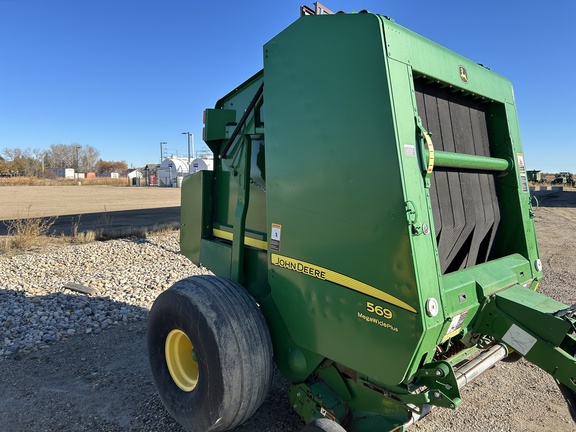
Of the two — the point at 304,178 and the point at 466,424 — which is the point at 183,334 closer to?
the point at 304,178

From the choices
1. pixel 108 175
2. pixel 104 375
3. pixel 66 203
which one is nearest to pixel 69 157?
pixel 108 175

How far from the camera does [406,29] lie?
7.48 feet

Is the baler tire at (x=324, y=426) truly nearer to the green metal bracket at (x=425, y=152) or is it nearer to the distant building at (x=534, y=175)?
the green metal bracket at (x=425, y=152)

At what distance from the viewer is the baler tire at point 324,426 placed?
220cm

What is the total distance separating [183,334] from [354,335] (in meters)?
1.33

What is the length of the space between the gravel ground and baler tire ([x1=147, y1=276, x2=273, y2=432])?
527 millimetres

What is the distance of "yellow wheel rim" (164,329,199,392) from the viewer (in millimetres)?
2984

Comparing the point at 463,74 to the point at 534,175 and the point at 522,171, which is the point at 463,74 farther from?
the point at 534,175

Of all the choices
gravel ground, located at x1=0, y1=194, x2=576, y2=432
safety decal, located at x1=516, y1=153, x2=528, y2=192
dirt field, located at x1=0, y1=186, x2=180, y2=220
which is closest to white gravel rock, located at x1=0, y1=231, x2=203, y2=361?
gravel ground, located at x1=0, y1=194, x2=576, y2=432

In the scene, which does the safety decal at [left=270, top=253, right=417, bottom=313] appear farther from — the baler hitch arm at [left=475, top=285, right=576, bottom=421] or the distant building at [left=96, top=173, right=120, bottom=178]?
the distant building at [left=96, top=173, right=120, bottom=178]

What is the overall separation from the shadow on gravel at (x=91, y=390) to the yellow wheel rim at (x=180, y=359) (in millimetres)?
395

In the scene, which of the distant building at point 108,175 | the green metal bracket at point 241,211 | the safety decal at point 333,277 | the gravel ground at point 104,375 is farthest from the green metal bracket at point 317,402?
the distant building at point 108,175

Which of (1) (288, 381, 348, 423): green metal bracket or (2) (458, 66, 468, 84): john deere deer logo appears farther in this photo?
(2) (458, 66, 468, 84): john deere deer logo

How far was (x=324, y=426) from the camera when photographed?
2211mm
